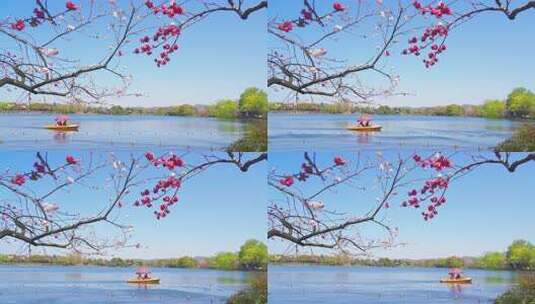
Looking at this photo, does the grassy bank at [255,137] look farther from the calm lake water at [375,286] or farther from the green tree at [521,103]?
the green tree at [521,103]


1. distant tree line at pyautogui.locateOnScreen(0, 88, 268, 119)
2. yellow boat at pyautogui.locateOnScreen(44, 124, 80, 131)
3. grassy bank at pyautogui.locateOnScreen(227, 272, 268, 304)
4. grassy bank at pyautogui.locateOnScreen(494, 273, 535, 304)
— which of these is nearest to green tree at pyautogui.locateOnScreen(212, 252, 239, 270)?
grassy bank at pyautogui.locateOnScreen(227, 272, 268, 304)

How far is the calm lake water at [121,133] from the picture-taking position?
870 cm

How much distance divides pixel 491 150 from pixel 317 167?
1.17 meters

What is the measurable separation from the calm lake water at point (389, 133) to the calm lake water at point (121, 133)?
31 centimetres

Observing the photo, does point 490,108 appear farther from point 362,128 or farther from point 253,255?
point 253,255

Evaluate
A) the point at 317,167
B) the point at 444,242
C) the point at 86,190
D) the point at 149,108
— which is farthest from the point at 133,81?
the point at 444,242

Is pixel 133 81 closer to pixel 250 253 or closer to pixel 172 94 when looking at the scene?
pixel 172 94

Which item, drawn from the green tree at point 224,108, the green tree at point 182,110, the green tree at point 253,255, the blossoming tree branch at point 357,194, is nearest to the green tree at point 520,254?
the blossoming tree branch at point 357,194

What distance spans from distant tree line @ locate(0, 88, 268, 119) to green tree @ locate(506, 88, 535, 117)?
163 centimetres

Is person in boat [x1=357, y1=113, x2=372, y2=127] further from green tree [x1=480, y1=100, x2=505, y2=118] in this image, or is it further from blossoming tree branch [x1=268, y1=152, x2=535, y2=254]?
green tree [x1=480, y1=100, x2=505, y2=118]

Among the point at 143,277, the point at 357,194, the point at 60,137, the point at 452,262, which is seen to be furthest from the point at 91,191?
the point at 452,262

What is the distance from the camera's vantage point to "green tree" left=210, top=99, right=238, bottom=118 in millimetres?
8938

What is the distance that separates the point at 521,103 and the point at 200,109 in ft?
6.98

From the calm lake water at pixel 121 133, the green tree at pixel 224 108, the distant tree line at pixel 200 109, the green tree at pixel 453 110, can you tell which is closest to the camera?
A: the calm lake water at pixel 121 133
